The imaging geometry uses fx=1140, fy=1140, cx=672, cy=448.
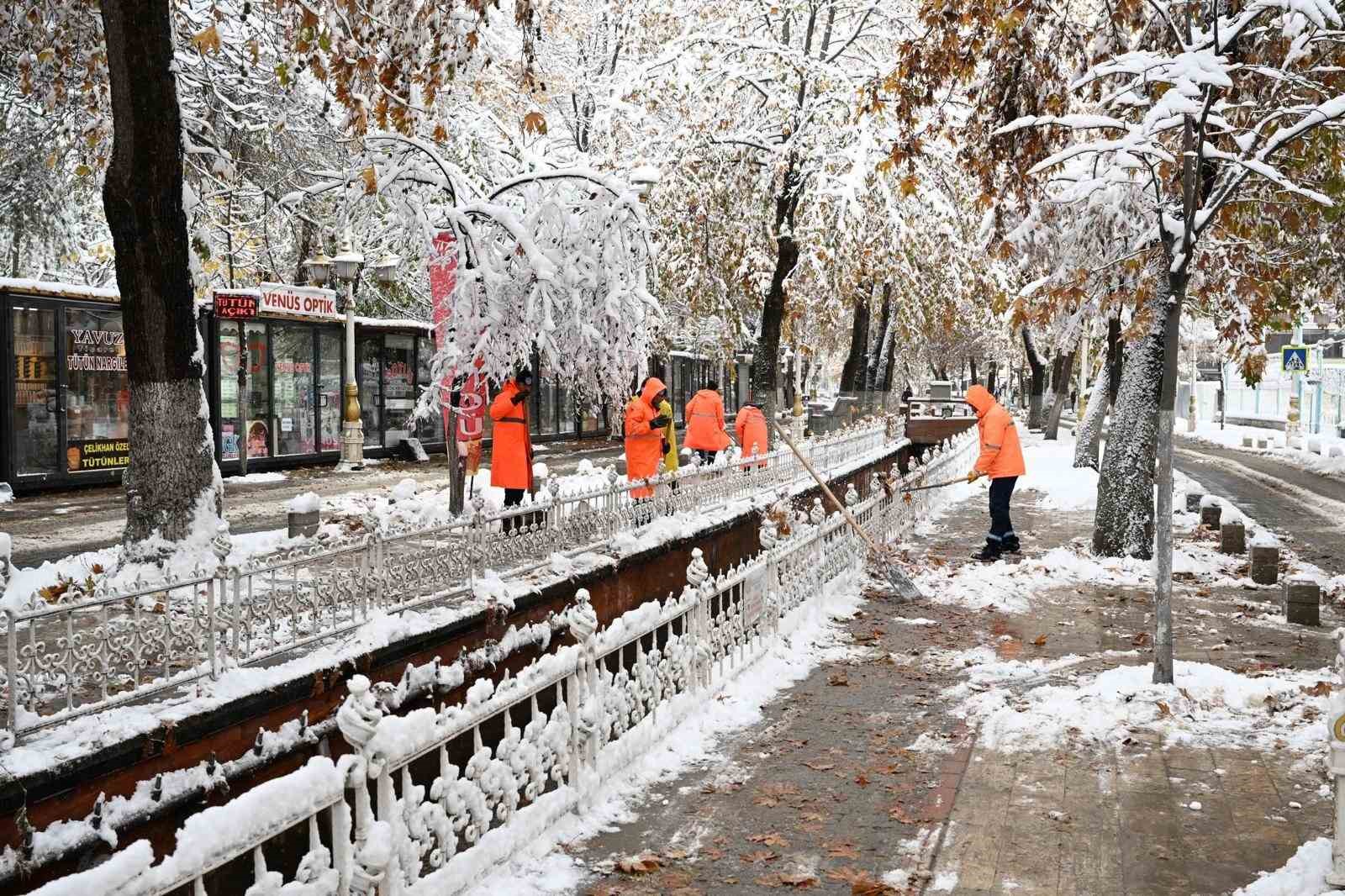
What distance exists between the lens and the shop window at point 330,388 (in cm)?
2227

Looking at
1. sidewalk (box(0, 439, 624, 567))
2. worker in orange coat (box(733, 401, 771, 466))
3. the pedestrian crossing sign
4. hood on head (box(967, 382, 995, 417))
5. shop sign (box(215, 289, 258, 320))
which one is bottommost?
sidewalk (box(0, 439, 624, 567))

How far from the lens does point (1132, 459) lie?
12.8 metres

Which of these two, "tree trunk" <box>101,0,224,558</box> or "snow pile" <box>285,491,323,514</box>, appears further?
"snow pile" <box>285,491,323,514</box>

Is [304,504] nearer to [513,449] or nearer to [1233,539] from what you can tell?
[513,449]

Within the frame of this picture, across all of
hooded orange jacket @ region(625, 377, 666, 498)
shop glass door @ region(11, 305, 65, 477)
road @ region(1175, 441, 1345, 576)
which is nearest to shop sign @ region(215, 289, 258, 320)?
shop glass door @ region(11, 305, 65, 477)

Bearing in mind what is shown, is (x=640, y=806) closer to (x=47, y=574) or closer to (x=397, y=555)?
(x=397, y=555)

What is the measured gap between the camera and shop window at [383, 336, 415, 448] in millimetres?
24453

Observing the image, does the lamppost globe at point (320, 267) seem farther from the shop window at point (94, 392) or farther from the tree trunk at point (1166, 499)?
the tree trunk at point (1166, 499)

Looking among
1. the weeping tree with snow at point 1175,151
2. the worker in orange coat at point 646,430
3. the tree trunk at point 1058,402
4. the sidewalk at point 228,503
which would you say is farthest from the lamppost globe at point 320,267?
the tree trunk at point 1058,402

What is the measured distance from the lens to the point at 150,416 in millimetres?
7797

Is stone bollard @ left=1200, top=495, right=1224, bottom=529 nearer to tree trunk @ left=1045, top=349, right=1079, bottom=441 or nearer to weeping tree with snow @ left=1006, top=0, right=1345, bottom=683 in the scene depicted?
weeping tree with snow @ left=1006, top=0, right=1345, bottom=683

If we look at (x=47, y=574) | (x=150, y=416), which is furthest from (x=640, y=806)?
(x=47, y=574)

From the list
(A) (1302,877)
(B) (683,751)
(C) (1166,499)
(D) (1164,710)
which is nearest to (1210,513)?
(C) (1166,499)

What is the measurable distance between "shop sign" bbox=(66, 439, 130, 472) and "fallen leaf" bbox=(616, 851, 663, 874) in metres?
14.4
